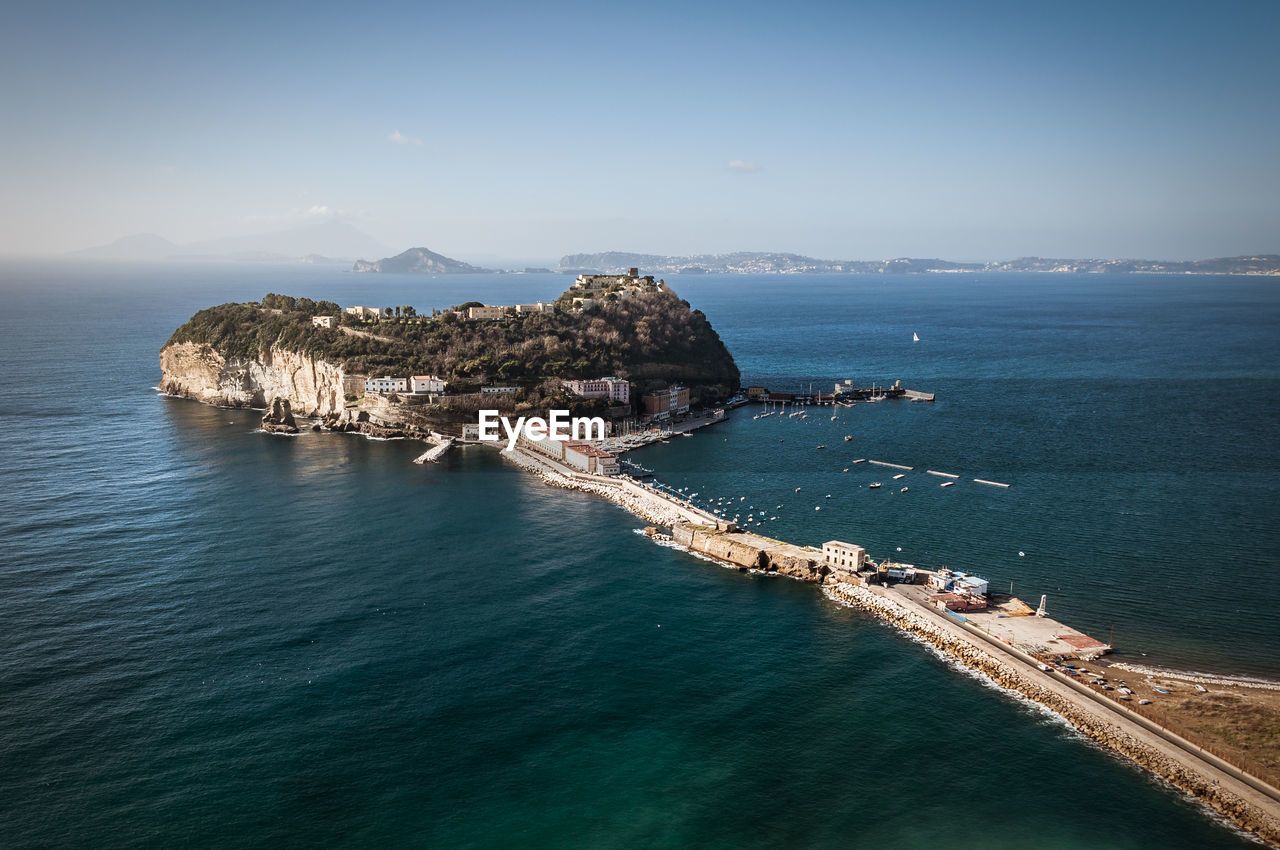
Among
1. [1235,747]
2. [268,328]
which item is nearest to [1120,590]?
[1235,747]

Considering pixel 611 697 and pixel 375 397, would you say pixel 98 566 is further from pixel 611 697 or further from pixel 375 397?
pixel 375 397

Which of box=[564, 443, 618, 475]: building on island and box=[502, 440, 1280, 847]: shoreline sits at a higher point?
box=[564, 443, 618, 475]: building on island

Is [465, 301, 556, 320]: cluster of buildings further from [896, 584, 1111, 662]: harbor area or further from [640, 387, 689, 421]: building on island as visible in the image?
[896, 584, 1111, 662]: harbor area

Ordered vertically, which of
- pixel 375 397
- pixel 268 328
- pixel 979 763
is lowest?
pixel 979 763

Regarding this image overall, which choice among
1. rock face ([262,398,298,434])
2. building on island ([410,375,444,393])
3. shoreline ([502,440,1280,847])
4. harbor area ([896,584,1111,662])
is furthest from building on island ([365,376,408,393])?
harbor area ([896,584,1111,662])

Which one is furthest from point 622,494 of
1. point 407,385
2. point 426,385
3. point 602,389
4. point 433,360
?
point 433,360

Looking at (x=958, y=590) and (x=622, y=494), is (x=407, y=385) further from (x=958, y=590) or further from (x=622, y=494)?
(x=958, y=590)

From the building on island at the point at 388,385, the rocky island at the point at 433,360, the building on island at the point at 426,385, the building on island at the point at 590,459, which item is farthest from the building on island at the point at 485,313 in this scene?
the building on island at the point at 590,459
